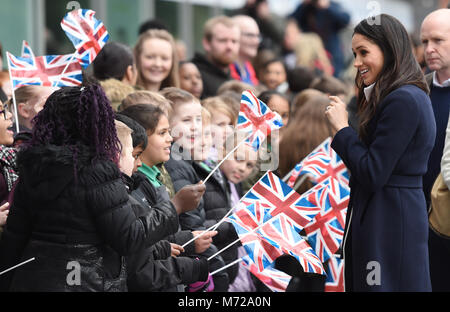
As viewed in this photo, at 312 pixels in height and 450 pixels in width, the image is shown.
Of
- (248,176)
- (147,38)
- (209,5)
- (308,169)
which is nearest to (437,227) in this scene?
(308,169)

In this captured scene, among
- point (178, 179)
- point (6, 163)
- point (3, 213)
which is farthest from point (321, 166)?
point (3, 213)

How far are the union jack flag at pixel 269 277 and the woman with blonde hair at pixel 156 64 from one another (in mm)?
2305

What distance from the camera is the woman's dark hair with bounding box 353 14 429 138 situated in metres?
4.35

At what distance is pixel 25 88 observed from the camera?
548 cm

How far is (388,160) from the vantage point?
4.20m

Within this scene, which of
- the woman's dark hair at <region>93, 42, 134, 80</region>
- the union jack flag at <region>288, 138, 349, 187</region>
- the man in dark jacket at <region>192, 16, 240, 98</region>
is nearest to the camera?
the union jack flag at <region>288, 138, 349, 187</region>

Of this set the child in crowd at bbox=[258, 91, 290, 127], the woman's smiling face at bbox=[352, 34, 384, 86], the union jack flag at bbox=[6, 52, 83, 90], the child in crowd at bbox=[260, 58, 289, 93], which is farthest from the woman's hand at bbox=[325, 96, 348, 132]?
the child in crowd at bbox=[260, 58, 289, 93]

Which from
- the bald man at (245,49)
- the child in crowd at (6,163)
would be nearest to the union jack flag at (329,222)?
the child in crowd at (6,163)

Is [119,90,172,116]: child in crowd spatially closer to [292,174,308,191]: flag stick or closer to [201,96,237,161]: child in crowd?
[201,96,237,161]: child in crowd

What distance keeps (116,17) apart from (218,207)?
7.18 m

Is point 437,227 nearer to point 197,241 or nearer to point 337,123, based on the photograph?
point 337,123

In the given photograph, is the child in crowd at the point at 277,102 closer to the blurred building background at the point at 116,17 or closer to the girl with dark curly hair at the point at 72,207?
the blurred building background at the point at 116,17

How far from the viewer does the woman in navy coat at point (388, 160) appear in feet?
13.9

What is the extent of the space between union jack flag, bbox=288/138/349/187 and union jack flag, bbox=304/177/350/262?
10 centimetres
